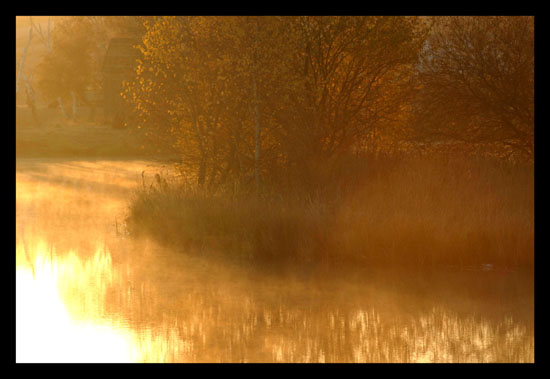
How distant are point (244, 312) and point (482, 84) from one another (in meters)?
13.4

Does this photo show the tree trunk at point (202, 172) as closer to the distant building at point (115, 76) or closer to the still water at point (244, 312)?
the still water at point (244, 312)

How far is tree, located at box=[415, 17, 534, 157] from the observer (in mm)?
22297

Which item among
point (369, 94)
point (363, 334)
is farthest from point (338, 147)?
point (363, 334)

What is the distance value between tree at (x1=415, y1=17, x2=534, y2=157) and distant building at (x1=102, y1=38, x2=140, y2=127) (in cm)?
3808

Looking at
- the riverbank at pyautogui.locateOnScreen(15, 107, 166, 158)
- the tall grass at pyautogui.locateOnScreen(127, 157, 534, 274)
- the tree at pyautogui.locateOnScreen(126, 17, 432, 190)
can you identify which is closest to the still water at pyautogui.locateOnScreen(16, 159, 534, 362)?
the tall grass at pyautogui.locateOnScreen(127, 157, 534, 274)

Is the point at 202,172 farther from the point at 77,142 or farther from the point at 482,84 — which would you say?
the point at 77,142

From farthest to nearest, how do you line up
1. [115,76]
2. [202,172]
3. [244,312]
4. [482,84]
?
[115,76]
[482,84]
[202,172]
[244,312]

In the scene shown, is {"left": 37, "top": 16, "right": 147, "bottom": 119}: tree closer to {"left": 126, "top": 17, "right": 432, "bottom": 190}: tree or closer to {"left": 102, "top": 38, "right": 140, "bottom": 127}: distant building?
{"left": 102, "top": 38, "right": 140, "bottom": 127}: distant building

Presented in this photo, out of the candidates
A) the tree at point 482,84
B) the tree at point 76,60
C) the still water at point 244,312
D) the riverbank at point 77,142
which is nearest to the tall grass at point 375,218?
the still water at point 244,312

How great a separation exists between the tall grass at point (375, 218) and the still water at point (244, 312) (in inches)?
36.7

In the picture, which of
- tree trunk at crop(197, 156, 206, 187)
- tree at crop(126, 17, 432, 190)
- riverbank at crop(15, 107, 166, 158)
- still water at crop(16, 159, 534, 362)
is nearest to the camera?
still water at crop(16, 159, 534, 362)

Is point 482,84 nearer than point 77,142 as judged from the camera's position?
Yes

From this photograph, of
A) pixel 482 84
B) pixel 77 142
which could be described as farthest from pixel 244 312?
pixel 77 142

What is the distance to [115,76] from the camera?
60.9 metres
